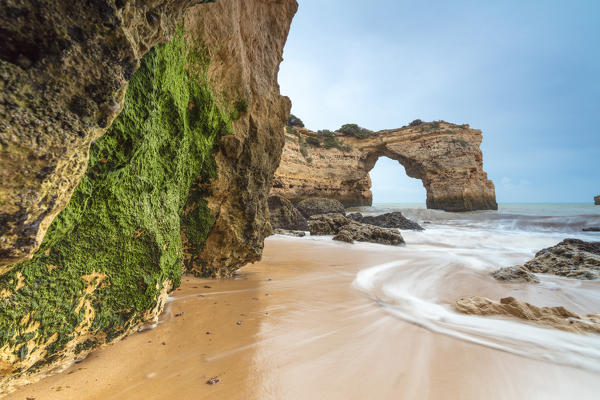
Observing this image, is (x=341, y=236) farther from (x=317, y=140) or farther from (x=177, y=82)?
(x=317, y=140)

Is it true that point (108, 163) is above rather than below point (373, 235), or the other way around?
above

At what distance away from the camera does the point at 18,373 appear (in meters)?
0.98

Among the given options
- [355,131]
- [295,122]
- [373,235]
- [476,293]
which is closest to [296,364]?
[476,293]

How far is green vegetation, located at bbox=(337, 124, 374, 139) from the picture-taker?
23.5 metres

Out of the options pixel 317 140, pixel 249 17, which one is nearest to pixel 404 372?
pixel 249 17

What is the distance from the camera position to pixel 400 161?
23703 mm

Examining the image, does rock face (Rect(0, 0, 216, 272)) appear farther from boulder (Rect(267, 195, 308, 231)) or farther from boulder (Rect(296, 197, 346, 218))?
boulder (Rect(296, 197, 346, 218))

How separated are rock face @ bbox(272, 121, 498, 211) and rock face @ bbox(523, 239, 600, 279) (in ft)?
46.9

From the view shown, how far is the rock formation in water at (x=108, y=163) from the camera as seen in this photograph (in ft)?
2.38

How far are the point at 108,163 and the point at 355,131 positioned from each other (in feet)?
79.2

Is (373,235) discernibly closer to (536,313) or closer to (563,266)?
(563,266)

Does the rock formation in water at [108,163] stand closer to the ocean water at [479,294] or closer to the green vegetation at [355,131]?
the ocean water at [479,294]

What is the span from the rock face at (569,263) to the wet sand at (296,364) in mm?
2897

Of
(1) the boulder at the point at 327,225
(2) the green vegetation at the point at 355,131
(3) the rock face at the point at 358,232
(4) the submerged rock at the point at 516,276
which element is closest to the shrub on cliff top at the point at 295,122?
(2) the green vegetation at the point at 355,131
